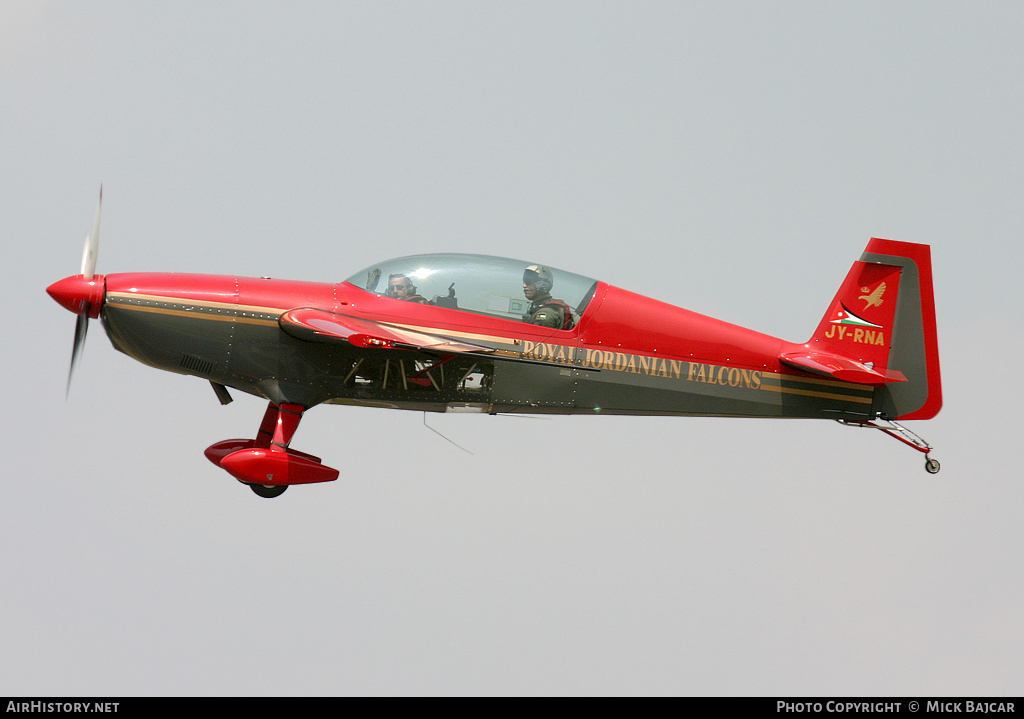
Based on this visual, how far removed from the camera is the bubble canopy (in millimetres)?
13617

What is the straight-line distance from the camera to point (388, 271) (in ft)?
45.0

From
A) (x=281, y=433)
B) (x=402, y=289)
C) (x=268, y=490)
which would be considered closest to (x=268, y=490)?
(x=268, y=490)

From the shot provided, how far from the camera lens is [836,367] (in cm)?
1420

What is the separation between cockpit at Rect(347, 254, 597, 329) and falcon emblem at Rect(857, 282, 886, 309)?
3152 millimetres

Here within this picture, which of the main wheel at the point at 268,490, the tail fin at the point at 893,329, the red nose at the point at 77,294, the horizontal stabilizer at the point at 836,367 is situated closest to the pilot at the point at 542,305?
the horizontal stabilizer at the point at 836,367

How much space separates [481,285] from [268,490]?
309 cm

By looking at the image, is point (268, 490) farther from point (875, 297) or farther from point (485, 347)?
point (875, 297)

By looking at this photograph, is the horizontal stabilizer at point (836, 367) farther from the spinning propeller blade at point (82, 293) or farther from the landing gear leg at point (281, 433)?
the spinning propeller blade at point (82, 293)

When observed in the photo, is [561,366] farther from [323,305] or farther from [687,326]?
[323,305]

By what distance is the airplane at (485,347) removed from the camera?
13.2 metres

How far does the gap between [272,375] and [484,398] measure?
2201 mm

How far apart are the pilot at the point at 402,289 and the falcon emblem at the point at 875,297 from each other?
4955mm

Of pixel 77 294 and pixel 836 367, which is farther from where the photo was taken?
pixel 836 367

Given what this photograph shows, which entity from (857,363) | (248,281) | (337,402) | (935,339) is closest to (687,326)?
(857,363)
